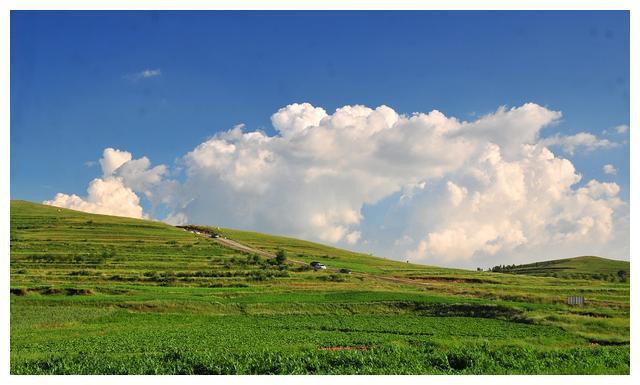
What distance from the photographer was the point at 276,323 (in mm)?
49406

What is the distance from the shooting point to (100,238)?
146125 mm

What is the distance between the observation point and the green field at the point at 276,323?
1043 inches

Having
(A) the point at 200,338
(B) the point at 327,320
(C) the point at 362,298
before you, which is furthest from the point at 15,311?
(C) the point at 362,298

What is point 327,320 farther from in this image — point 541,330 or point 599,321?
point 599,321

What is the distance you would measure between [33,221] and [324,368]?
170 metres

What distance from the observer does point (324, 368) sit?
84.4 feet

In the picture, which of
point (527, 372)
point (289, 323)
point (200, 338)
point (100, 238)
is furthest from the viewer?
point (100, 238)

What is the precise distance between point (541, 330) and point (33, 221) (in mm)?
166503

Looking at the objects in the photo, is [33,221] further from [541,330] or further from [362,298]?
[541,330]

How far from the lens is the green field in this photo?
26.5 meters

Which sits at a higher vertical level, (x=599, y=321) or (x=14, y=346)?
(x=599, y=321)

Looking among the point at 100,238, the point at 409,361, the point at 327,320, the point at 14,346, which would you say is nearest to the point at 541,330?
the point at 327,320

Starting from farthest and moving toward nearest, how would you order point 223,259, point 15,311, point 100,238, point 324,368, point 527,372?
point 100,238, point 223,259, point 15,311, point 324,368, point 527,372

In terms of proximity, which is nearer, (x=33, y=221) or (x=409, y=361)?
(x=409, y=361)
